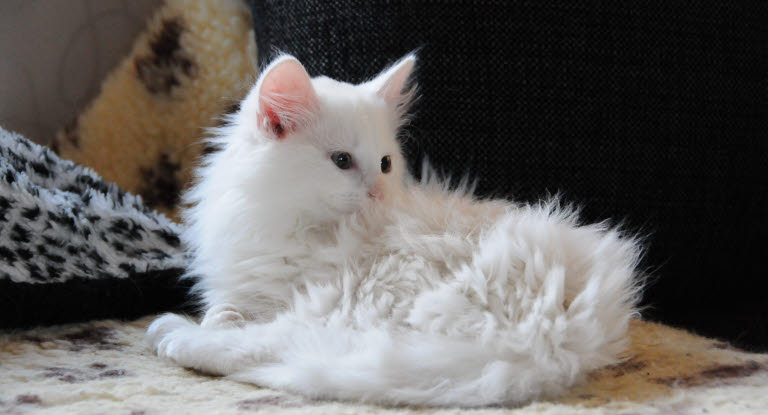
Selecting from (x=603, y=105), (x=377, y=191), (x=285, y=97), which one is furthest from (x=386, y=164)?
(x=603, y=105)

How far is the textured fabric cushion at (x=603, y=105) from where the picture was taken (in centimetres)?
127

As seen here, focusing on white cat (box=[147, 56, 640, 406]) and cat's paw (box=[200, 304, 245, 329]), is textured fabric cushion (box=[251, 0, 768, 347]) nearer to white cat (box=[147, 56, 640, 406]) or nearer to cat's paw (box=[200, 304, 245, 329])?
white cat (box=[147, 56, 640, 406])

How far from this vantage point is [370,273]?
2.98ft

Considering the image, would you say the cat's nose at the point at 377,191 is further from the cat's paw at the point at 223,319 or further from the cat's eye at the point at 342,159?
the cat's paw at the point at 223,319

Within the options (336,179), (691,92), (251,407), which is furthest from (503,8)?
(251,407)

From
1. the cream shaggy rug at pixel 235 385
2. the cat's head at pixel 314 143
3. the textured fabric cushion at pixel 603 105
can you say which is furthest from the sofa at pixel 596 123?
the cat's head at pixel 314 143

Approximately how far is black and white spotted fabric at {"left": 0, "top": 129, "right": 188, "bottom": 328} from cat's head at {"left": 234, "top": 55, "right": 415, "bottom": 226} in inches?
13.7

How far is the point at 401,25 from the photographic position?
127 centimetres

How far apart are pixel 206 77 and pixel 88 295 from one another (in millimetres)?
702

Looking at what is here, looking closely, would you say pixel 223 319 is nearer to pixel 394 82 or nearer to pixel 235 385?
pixel 235 385

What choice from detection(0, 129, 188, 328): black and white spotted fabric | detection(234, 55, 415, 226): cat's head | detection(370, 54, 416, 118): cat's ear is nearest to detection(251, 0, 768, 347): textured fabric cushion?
detection(370, 54, 416, 118): cat's ear

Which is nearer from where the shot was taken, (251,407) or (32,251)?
(251,407)

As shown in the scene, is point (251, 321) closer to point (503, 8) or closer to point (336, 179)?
point (336, 179)

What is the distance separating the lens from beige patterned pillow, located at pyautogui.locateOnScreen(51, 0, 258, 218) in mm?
1614
